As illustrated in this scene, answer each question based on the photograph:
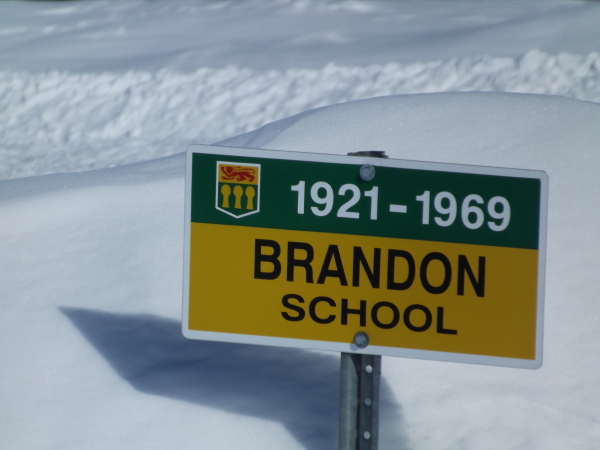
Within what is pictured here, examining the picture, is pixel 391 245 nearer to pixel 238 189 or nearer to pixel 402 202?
pixel 402 202

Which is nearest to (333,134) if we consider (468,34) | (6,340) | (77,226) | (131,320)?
(77,226)

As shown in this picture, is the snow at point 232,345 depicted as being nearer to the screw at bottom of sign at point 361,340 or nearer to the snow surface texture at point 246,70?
the snow surface texture at point 246,70

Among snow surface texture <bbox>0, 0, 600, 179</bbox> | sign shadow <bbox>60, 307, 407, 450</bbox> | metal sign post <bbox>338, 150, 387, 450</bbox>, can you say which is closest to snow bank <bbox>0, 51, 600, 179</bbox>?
snow surface texture <bbox>0, 0, 600, 179</bbox>

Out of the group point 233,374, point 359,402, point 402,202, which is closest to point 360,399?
point 359,402

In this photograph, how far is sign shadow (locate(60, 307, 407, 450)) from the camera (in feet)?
4.13

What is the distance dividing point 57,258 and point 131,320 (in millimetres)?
396

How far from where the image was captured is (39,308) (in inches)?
61.2

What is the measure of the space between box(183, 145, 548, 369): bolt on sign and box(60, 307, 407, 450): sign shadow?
34 cm

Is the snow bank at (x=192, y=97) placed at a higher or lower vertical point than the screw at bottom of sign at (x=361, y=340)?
higher

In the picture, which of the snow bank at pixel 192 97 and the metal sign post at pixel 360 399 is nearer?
the metal sign post at pixel 360 399

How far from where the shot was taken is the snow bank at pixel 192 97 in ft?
15.1

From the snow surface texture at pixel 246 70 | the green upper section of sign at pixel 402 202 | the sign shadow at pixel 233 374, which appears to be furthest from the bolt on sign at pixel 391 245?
the snow surface texture at pixel 246 70

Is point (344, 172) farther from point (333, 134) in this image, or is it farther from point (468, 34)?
point (468, 34)

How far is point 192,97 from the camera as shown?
522 cm
